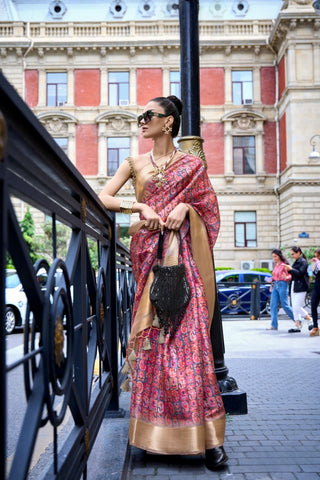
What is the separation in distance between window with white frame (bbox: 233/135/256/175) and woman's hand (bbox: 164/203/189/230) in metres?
30.6

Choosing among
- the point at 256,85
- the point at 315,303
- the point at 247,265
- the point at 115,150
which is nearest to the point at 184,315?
the point at 315,303

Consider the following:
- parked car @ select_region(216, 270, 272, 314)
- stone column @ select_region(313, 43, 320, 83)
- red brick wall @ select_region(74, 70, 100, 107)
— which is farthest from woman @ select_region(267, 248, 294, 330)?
red brick wall @ select_region(74, 70, 100, 107)

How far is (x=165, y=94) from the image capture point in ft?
109

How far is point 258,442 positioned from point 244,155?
30742 millimetres

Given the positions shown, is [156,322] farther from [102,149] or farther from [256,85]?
[256,85]

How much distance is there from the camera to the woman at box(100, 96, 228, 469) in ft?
9.45

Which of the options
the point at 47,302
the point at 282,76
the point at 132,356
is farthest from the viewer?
the point at 282,76

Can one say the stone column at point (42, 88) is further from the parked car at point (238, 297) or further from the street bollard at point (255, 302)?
the street bollard at point (255, 302)

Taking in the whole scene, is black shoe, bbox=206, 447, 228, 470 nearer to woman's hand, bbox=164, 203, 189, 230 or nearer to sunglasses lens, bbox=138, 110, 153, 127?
woman's hand, bbox=164, 203, 189, 230

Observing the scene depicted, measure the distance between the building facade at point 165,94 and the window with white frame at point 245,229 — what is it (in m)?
0.06

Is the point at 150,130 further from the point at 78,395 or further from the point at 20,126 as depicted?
the point at 20,126

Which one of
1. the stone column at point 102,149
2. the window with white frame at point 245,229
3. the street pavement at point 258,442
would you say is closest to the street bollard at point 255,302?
the street pavement at point 258,442

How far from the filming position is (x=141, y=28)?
33688 millimetres

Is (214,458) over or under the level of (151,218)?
under
